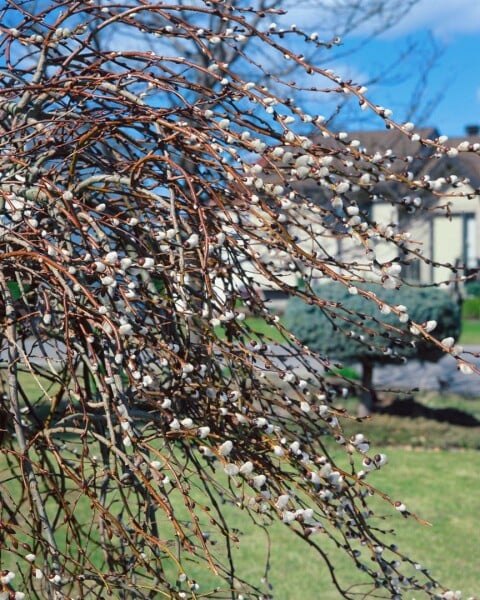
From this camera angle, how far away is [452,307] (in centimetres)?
1085

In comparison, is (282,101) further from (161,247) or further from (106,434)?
(106,434)

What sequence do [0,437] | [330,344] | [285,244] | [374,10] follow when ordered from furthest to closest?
[374,10], [330,344], [0,437], [285,244]

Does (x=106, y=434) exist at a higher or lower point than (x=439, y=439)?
higher

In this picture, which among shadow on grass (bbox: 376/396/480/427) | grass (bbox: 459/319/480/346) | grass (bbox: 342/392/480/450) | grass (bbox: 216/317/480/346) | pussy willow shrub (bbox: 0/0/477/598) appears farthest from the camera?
grass (bbox: 459/319/480/346)

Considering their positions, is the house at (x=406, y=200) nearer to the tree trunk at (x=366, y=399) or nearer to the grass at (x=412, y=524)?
the tree trunk at (x=366, y=399)

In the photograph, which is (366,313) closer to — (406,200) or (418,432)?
(418,432)

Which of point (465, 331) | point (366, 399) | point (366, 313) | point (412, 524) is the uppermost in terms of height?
point (366, 313)

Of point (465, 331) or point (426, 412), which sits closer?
point (426, 412)

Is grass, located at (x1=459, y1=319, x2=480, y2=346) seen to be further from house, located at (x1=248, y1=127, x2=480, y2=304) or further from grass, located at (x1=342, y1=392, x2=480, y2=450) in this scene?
grass, located at (x1=342, y1=392, x2=480, y2=450)

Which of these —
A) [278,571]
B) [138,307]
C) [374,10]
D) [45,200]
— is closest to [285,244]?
[138,307]

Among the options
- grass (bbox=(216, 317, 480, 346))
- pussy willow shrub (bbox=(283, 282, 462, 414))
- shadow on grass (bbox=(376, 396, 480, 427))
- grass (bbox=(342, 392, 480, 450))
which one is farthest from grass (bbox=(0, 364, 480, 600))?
grass (bbox=(216, 317, 480, 346))

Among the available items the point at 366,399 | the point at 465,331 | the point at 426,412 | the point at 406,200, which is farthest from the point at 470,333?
the point at 406,200

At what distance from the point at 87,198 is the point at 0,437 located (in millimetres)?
1140

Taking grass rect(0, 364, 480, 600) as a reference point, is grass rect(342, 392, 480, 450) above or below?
below
